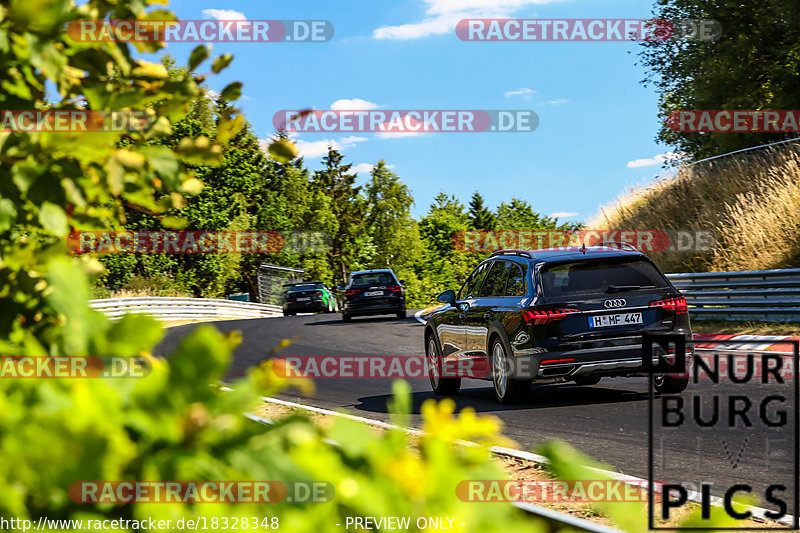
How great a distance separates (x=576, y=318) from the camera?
9633 millimetres

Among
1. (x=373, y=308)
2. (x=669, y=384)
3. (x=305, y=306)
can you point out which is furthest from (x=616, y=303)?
(x=305, y=306)

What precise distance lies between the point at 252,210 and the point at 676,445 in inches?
3274

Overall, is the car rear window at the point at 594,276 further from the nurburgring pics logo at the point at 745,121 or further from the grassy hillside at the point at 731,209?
the nurburgring pics logo at the point at 745,121

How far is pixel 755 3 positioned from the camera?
27734 millimetres

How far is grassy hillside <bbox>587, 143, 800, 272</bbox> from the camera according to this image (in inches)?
803

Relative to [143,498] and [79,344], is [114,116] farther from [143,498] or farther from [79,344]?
[143,498]

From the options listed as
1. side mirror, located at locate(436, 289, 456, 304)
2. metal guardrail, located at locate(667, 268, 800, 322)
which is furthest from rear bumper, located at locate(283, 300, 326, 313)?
side mirror, located at locate(436, 289, 456, 304)

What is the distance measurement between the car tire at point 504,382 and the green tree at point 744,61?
19.2 metres

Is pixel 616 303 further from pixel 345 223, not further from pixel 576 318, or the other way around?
pixel 345 223

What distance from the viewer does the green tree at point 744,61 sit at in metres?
26.7

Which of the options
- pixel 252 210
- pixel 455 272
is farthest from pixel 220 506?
pixel 455 272

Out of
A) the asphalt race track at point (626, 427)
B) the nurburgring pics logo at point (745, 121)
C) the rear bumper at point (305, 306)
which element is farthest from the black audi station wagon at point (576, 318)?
the rear bumper at point (305, 306)

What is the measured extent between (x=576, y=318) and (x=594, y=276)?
0.59m

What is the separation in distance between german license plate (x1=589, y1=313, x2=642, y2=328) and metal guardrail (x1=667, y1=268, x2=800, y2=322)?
7560 millimetres
